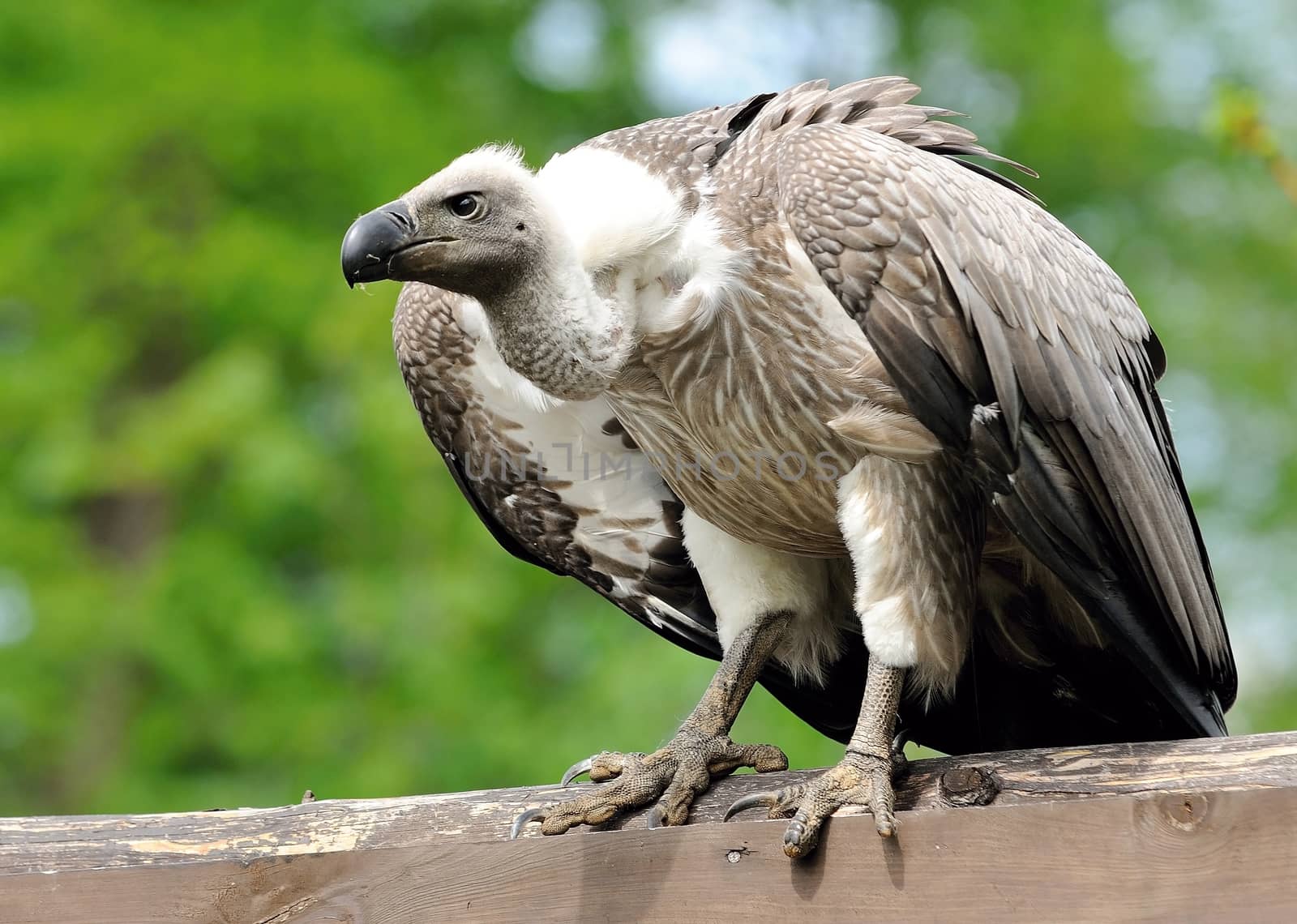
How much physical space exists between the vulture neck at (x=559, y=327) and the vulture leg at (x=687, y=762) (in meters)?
0.77

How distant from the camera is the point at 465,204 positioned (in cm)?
267

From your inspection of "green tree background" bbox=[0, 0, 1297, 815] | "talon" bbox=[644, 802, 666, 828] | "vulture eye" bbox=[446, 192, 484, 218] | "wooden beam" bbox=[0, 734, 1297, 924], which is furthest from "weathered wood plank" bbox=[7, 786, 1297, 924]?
"green tree background" bbox=[0, 0, 1297, 815]

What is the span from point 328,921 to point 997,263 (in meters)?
1.66

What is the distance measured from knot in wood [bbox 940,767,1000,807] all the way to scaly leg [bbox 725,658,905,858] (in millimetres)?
101

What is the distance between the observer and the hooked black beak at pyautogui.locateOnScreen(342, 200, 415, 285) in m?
2.56

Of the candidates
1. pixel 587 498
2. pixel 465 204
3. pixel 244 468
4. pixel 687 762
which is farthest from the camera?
pixel 244 468

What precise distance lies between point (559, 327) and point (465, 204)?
29 cm

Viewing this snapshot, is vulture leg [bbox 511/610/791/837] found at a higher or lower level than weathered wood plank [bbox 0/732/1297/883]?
lower

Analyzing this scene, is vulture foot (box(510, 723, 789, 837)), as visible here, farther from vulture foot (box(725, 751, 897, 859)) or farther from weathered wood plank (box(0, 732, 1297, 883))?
vulture foot (box(725, 751, 897, 859))

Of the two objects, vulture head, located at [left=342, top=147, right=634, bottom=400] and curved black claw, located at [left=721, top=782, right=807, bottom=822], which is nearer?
curved black claw, located at [left=721, top=782, right=807, bottom=822]

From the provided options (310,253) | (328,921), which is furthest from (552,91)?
(328,921)

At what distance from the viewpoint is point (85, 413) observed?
22.6ft

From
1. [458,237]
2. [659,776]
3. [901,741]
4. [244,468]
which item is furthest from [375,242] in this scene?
[244,468]

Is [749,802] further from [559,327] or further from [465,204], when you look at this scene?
[465,204]
